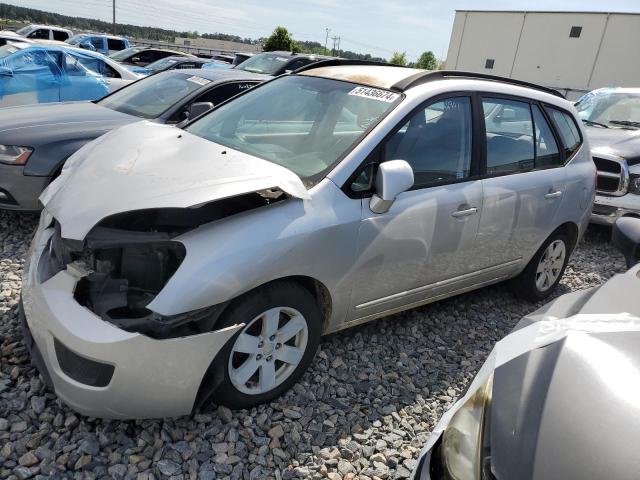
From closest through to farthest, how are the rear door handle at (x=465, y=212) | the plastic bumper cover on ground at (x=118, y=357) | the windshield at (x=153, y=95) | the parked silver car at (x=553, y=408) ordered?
the parked silver car at (x=553, y=408) < the plastic bumper cover on ground at (x=118, y=357) < the rear door handle at (x=465, y=212) < the windshield at (x=153, y=95)

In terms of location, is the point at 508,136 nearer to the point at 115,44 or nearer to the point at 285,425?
the point at 285,425

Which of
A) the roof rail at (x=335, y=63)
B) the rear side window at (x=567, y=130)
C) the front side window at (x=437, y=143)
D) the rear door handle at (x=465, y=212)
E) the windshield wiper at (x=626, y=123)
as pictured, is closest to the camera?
the front side window at (x=437, y=143)

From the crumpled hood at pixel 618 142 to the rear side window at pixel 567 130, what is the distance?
8.15 feet

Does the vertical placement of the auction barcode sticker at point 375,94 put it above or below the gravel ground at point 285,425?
above

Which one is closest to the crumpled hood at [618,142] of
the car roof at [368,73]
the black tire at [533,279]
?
the black tire at [533,279]

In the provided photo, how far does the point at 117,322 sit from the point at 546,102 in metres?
3.48

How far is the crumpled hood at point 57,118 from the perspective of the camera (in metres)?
4.23

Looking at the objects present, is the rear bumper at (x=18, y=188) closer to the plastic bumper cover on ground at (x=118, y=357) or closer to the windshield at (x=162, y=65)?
the plastic bumper cover on ground at (x=118, y=357)

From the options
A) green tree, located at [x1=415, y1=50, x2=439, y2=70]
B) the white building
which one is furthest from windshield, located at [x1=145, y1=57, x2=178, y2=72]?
green tree, located at [x1=415, y1=50, x2=439, y2=70]

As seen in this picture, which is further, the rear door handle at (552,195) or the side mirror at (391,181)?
the rear door handle at (552,195)

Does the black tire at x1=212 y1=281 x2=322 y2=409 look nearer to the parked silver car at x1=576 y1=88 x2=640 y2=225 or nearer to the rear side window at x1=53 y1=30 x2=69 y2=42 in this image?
the parked silver car at x1=576 y1=88 x2=640 y2=225

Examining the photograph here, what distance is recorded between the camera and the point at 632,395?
Result: 133 cm

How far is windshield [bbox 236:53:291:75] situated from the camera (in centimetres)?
1099

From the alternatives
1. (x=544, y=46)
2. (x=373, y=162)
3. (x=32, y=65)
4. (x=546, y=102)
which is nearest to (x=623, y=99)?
(x=546, y=102)
